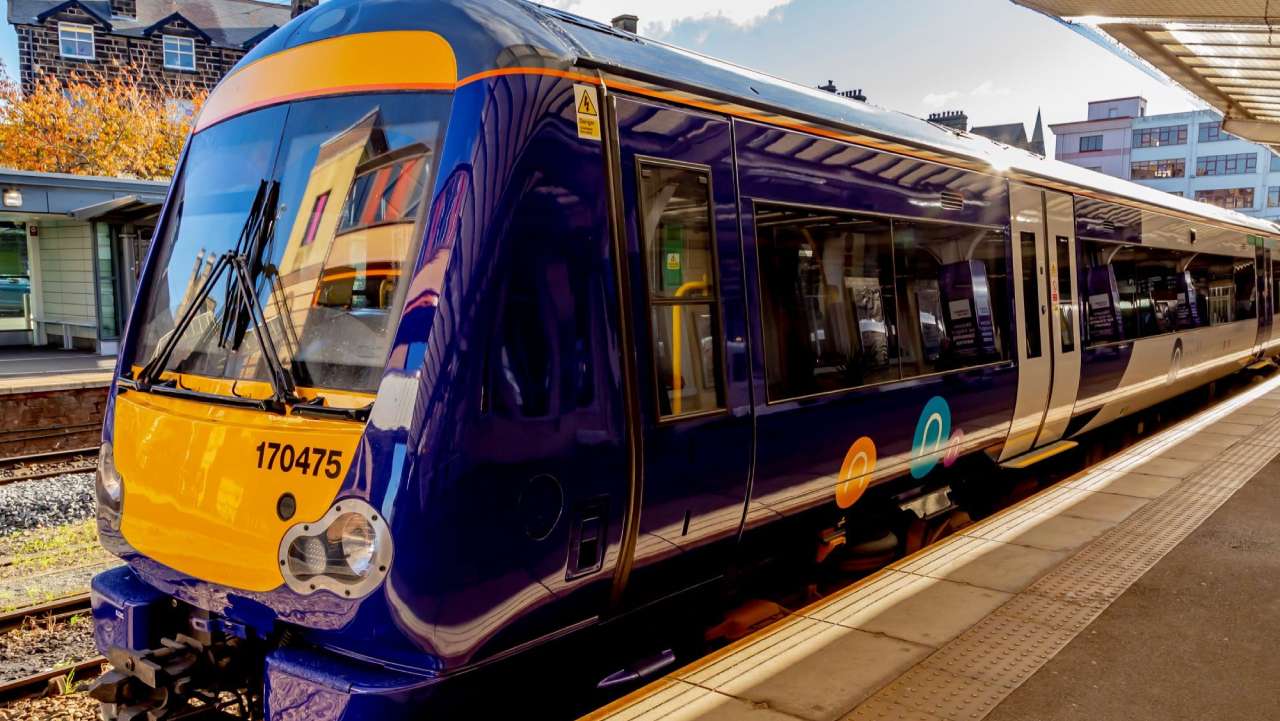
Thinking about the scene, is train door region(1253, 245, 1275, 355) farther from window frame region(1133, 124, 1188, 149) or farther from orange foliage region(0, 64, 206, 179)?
window frame region(1133, 124, 1188, 149)

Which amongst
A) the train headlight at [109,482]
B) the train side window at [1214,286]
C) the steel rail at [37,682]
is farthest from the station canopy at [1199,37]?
the steel rail at [37,682]

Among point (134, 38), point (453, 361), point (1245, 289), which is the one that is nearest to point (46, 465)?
point (453, 361)

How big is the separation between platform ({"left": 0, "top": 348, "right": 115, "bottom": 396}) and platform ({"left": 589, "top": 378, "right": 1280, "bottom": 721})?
13.0 meters

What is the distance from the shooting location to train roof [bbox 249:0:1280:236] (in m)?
3.25

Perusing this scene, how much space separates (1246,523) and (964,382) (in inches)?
85.7

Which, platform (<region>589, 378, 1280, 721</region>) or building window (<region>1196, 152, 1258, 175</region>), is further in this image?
building window (<region>1196, 152, 1258, 175</region>)

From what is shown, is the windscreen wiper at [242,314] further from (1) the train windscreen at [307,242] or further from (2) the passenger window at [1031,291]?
(2) the passenger window at [1031,291]

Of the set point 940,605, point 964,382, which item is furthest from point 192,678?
point 964,382

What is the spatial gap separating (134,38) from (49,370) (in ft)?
94.2

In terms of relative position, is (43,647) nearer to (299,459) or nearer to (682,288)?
(299,459)

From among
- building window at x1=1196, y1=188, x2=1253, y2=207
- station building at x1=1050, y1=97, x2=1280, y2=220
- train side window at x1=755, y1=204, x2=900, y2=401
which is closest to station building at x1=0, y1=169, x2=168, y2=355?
train side window at x1=755, y1=204, x2=900, y2=401

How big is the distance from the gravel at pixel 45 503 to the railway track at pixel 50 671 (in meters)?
2.97

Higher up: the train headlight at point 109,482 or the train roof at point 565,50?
the train roof at point 565,50

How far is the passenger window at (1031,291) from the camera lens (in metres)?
7.05
